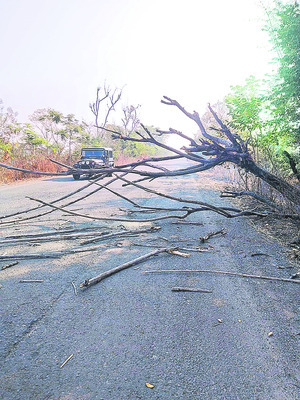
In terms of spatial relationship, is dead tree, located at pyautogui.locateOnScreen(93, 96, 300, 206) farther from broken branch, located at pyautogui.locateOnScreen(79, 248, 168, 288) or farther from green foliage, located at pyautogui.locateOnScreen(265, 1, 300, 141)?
green foliage, located at pyautogui.locateOnScreen(265, 1, 300, 141)

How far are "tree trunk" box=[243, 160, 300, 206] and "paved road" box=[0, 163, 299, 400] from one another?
1.52 metres

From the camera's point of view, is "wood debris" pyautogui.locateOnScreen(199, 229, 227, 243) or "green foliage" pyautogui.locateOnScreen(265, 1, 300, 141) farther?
"green foliage" pyautogui.locateOnScreen(265, 1, 300, 141)

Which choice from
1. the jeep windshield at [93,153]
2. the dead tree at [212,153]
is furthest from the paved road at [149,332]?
the jeep windshield at [93,153]

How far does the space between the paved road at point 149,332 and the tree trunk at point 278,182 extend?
4.98 feet

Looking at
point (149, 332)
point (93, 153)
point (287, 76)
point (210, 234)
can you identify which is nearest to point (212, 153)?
point (210, 234)

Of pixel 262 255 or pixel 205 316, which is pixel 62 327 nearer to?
pixel 205 316

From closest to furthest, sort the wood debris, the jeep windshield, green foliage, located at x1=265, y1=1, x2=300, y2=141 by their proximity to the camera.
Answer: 1. the wood debris
2. green foliage, located at x1=265, y1=1, x2=300, y2=141
3. the jeep windshield

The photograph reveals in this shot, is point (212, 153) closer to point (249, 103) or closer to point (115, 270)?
point (115, 270)

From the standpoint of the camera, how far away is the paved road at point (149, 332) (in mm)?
1605

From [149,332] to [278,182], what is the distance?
3.58 m

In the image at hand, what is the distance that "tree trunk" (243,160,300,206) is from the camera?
461cm

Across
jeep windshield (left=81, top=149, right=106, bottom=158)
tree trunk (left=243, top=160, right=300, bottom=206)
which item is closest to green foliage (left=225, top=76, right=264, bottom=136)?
tree trunk (left=243, top=160, right=300, bottom=206)

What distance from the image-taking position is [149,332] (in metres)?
2.10

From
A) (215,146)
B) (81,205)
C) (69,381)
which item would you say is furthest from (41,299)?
(81,205)
